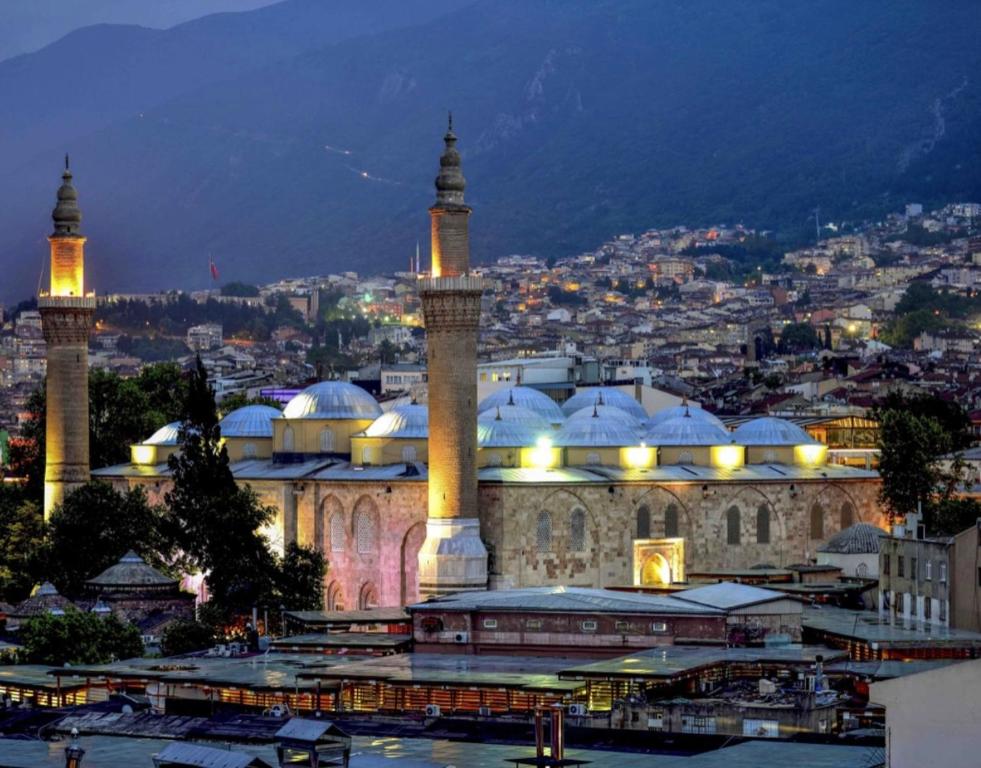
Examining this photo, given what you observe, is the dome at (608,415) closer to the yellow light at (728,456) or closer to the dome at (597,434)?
the dome at (597,434)

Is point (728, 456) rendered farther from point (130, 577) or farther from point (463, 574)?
point (130, 577)

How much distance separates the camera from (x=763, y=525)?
69.9 metres

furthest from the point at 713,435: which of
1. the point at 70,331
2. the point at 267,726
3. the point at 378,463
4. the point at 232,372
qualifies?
the point at 232,372

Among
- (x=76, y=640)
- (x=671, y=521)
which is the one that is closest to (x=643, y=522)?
(x=671, y=521)

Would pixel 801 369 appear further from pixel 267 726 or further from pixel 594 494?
pixel 267 726

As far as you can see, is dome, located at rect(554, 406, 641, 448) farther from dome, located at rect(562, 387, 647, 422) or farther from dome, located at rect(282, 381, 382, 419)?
dome, located at rect(562, 387, 647, 422)

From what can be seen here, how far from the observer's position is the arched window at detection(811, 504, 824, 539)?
70.6 metres

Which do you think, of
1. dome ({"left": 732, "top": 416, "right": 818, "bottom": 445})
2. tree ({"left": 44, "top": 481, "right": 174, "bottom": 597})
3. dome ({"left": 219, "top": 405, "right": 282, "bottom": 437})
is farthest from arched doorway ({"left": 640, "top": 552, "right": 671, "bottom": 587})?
dome ({"left": 219, "top": 405, "right": 282, "bottom": 437})

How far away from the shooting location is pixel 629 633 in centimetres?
5203

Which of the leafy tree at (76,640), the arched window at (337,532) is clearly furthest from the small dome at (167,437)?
the leafy tree at (76,640)

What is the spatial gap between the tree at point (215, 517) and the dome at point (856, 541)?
47.4 ft

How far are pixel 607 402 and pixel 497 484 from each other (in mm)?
13931

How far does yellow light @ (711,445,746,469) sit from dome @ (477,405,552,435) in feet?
15.0

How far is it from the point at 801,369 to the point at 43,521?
3099 inches
